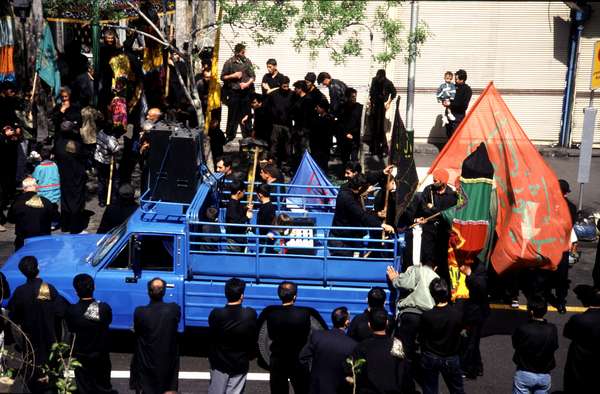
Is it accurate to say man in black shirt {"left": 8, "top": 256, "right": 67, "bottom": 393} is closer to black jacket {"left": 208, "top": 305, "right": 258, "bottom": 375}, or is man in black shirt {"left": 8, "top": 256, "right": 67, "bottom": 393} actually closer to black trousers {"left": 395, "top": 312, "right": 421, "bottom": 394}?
black jacket {"left": 208, "top": 305, "right": 258, "bottom": 375}

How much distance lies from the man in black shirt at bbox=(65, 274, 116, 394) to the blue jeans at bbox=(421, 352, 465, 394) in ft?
10.7

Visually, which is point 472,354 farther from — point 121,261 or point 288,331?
point 121,261

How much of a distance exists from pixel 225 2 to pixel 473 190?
220 inches

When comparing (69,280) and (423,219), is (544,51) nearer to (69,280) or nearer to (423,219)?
(423,219)

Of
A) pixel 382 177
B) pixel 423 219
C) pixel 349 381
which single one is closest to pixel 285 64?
pixel 382 177

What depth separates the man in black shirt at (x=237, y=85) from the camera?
54.0ft

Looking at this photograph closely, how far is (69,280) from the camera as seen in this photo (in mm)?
9797

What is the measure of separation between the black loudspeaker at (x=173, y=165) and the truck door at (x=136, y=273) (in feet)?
3.57

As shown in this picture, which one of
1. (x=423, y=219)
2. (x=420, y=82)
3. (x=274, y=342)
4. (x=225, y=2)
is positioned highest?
(x=225, y=2)

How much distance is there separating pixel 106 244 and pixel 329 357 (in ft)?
11.8

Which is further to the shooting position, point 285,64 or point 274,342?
point 285,64

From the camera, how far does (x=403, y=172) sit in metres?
9.86

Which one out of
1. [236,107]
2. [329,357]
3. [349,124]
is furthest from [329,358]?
[236,107]

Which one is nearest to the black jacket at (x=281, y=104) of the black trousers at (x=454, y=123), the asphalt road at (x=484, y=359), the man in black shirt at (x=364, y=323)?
the black trousers at (x=454, y=123)
